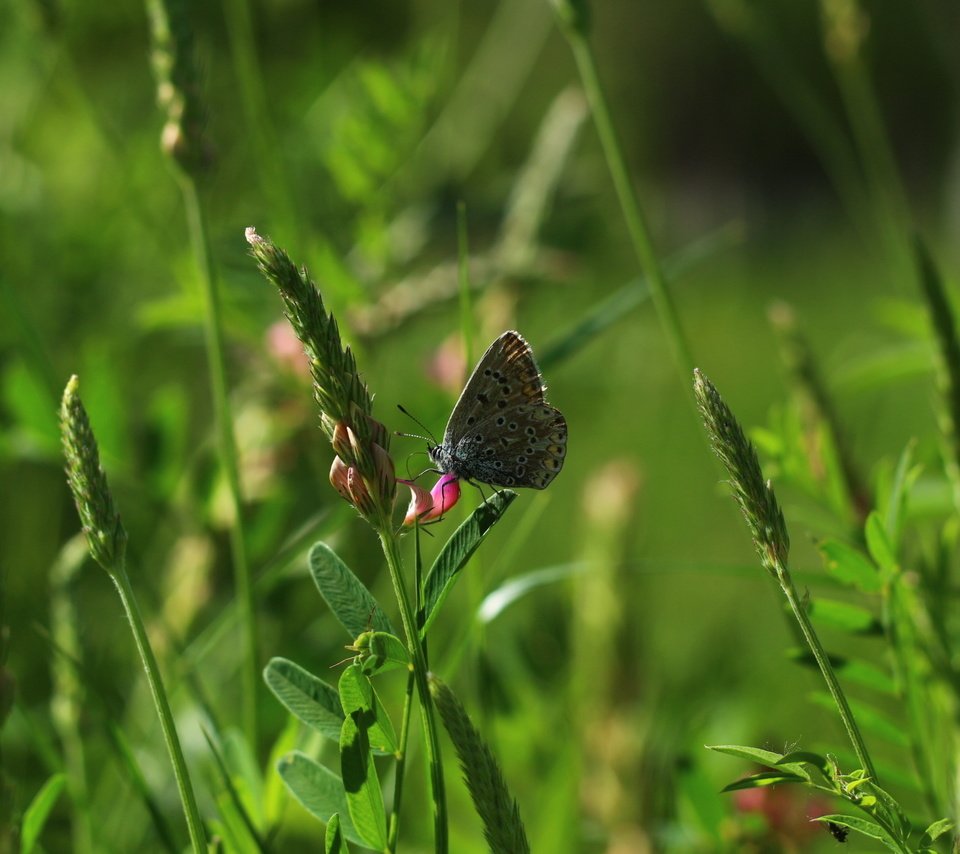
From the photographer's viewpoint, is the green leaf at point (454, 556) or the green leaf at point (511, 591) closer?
the green leaf at point (454, 556)

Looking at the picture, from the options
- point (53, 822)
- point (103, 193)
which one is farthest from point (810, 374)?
point (103, 193)

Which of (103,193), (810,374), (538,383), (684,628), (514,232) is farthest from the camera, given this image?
(684,628)

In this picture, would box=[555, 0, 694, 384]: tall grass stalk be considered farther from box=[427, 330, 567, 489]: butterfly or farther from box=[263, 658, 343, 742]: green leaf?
box=[263, 658, 343, 742]: green leaf

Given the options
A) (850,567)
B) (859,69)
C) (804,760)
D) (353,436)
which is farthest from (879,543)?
(859,69)

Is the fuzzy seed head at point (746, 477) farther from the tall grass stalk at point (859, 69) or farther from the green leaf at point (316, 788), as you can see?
the tall grass stalk at point (859, 69)

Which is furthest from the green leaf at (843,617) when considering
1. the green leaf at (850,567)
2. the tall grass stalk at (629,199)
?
the tall grass stalk at (629,199)

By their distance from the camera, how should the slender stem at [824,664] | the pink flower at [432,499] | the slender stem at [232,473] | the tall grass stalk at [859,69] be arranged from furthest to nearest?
the tall grass stalk at [859,69] < the slender stem at [232,473] < the pink flower at [432,499] < the slender stem at [824,664]

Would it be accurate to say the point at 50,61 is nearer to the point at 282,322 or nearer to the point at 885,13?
the point at 282,322
